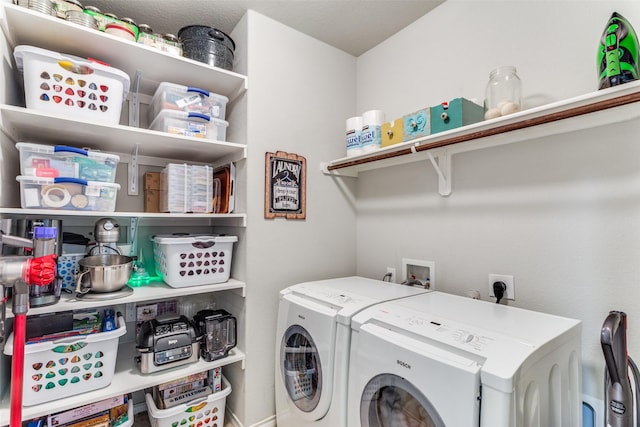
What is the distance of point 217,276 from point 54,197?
820 millimetres

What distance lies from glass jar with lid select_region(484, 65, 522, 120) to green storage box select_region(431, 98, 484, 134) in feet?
0.22

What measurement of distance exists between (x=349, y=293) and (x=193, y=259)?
0.85m

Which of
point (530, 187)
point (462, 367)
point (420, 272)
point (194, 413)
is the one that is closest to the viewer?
point (462, 367)

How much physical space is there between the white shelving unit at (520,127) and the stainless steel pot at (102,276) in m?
1.34

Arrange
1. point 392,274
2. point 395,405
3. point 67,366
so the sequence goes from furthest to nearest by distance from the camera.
→ point 392,274 < point 67,366 < point 395,405

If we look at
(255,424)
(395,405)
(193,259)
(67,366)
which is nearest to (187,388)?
(255,424)

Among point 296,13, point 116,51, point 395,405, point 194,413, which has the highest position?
point 296,13

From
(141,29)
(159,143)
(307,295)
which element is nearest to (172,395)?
(307,295)

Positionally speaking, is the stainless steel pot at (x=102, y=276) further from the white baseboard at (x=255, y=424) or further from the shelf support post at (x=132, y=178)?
the white baseboard at (x=255, y=424)

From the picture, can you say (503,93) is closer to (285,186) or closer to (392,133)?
(392,133)

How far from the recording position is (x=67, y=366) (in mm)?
1307

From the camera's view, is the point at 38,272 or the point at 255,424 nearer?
the point at 38,272

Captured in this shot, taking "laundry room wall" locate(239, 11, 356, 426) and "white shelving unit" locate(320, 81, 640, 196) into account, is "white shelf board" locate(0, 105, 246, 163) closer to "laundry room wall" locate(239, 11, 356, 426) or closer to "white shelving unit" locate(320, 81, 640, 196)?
"laundry room wall" locate(239, 11, 356, 426)

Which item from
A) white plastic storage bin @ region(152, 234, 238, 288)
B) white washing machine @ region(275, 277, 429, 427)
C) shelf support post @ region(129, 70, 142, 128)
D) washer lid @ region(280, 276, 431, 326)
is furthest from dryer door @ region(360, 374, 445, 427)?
shelf support post @ region(129, 70, 142, 128)
